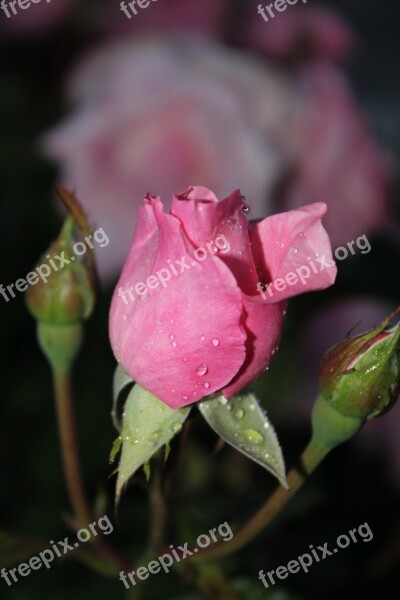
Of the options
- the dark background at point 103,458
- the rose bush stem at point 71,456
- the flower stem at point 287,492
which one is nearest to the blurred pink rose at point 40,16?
the dark background at point 103,458

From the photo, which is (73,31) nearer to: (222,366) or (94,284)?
(94,284)

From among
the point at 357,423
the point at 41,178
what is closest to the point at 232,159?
the point at 41,178

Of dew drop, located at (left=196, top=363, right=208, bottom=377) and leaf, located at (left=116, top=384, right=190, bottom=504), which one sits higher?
dew drop, located at (left=196, top=363, right=208, bottom=377)

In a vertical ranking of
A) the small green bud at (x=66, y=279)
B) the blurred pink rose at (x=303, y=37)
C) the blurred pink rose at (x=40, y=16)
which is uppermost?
the blurred pink rose at (x=40, y=16)

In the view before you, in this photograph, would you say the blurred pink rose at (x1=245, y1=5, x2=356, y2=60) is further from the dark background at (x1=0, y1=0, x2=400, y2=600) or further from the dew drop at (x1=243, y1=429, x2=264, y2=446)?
the dew drop at (x1=243, y1=429, x2=264, y2=446)

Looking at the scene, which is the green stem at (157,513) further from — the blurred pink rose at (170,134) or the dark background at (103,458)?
the blurred pink rose at (170,134)

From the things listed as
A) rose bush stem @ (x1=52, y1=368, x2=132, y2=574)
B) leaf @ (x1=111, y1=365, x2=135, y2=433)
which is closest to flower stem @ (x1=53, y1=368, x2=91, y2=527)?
rose bush stem @ (x1=52, y1=368, x2=132, y2=574)
